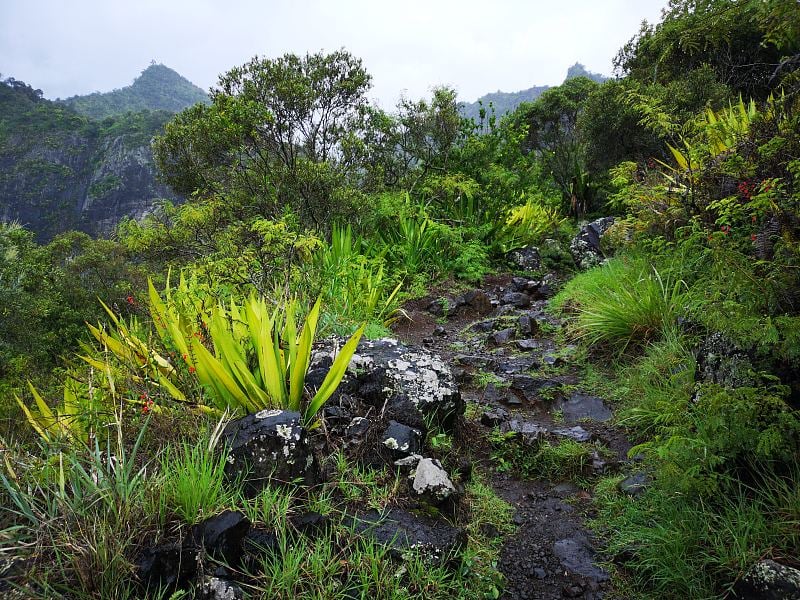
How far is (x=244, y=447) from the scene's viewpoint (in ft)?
6.70

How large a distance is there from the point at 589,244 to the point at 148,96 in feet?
375

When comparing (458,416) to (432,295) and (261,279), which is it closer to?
(261,279)

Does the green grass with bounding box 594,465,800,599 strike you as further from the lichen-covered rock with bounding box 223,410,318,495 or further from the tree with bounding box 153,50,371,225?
the tree with bounding box 153,50,371,225

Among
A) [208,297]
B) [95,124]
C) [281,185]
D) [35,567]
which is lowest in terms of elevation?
[35,567]

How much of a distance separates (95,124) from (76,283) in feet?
167

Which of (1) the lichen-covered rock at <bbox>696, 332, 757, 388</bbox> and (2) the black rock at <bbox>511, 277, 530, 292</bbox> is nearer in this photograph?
(1) the lichen-covered rock at <bbox>696, 332, 757, 388</bbox>

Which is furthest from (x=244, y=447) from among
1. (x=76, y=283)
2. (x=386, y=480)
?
(x=76, y=283)

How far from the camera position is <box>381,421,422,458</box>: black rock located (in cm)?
244

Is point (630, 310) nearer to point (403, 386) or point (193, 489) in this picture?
point (403, 386)

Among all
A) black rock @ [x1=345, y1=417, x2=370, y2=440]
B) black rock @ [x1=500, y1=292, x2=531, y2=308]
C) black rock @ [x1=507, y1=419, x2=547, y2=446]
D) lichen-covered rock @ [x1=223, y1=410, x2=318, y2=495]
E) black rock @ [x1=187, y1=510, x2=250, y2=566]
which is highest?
lichen-covered rock @ [x1=223, y1=410, x2=318, y2=495]

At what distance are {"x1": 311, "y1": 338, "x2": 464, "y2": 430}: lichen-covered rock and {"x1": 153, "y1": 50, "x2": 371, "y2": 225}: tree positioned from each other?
410 centimetres

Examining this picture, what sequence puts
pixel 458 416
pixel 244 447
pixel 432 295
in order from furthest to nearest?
pixel 432 295 → pixel 458 416 → pixel 244 447

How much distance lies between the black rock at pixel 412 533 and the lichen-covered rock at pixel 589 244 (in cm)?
586

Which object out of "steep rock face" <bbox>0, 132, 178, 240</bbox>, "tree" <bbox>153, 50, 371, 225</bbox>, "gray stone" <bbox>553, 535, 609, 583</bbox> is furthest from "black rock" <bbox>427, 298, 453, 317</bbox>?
"steep rock face" <bbox>0, 132, 178, 240</bbox>
